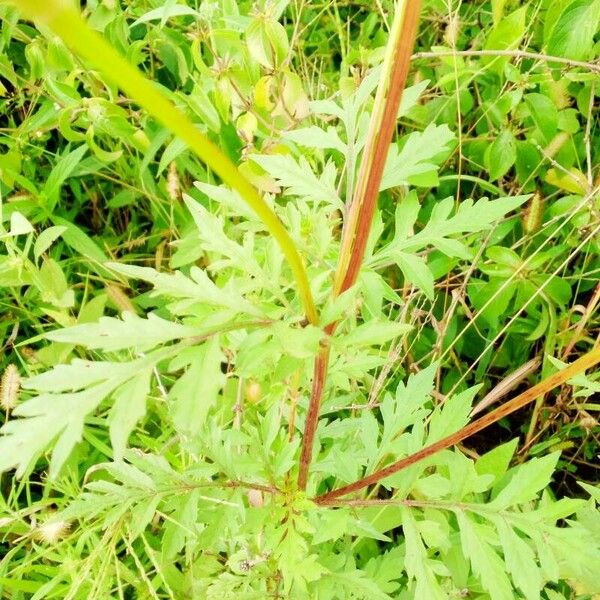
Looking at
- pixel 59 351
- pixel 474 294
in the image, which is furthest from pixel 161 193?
A: pixel 474 294

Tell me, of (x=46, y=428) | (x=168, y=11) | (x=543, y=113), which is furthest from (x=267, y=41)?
(x=46, y=428)

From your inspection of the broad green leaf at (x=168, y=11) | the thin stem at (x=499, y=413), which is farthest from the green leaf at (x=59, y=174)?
the thin stem at (x=499, y=413)

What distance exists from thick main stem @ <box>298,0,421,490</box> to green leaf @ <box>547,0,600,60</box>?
2.77 feet

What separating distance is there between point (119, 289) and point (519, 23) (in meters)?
1.26

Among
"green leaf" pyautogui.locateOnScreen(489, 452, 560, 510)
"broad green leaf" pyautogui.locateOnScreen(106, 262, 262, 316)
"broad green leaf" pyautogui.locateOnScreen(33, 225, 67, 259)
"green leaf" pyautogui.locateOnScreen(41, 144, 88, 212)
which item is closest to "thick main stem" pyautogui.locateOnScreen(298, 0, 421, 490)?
"broad green leaf" pyautogui.locateOnScreen(106, 262, 262, 316)

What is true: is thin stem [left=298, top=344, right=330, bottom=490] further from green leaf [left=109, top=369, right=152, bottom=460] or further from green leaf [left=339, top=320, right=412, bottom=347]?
green leaf [left=109, top=369, right=152, bottom=460]

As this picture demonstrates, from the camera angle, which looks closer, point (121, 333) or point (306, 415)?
point (121, 333)

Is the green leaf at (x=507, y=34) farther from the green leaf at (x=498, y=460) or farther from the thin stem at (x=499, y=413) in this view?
the thin stem at (x=499, y=413)

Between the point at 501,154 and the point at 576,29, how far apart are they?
0.32m

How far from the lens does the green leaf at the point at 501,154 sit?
1628mm

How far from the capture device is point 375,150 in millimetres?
708

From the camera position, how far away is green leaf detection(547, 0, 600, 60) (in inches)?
54.7

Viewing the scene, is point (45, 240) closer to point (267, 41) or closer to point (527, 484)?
point (267, 41)

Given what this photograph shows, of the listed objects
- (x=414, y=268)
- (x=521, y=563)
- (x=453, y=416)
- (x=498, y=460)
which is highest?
(x=414, y=268)
